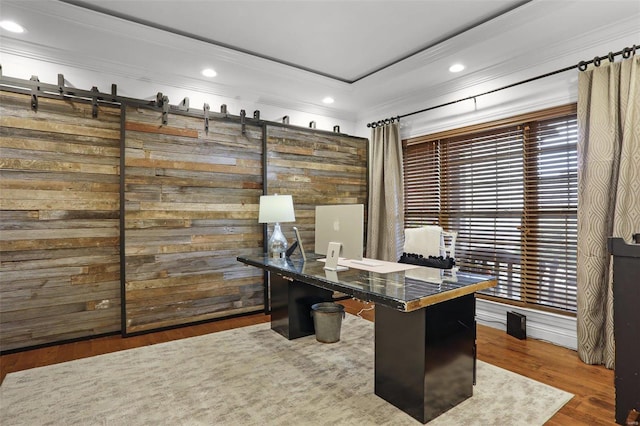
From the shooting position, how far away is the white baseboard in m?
3.03

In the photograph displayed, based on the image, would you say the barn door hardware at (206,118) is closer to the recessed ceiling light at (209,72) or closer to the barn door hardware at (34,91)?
the recessed ceiling light at (209,72)

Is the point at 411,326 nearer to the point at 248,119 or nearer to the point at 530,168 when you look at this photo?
the point at 530,168

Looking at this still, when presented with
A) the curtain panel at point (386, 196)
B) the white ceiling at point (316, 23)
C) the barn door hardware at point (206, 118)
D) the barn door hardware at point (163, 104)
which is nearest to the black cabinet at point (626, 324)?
the white ceiling at point (316, 23)

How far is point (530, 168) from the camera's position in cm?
335

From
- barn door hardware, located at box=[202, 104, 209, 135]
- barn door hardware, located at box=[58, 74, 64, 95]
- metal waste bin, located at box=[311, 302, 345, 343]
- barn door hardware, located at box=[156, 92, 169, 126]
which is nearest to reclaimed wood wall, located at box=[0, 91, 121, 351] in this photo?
barn door hardware, located at box=[58, 74, 64, 95]

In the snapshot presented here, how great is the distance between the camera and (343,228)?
2.68 metres

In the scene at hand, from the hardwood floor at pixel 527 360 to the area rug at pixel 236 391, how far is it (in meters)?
0.12

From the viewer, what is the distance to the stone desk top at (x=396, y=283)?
1.83 m

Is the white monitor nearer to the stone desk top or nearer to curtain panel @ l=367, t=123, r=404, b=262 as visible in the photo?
the stone desk top

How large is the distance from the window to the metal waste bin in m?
1.62

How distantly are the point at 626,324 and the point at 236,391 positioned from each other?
7.18ft

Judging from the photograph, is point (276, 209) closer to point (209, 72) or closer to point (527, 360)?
point (209, 72)

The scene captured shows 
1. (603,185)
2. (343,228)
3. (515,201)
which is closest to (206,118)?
(343,228)

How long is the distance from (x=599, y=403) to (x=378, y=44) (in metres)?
3.22
